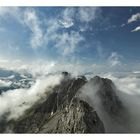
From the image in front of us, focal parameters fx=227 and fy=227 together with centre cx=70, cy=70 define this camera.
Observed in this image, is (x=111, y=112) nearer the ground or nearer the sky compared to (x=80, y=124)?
nearer the sky

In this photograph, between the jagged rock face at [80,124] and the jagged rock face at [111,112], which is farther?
the jagged rock face at [80,124]

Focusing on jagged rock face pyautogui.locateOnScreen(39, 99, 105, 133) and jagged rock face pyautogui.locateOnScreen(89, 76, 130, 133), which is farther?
jagged rock face pyautogui.locateOnScreen(39, 99, 105, 133)

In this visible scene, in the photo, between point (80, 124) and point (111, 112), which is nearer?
point (80, 124)

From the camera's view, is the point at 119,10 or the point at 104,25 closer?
the point at 119,10
